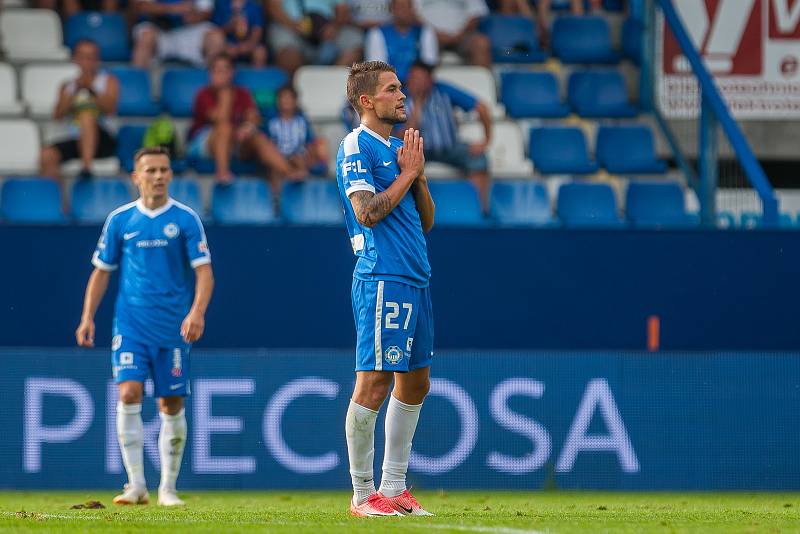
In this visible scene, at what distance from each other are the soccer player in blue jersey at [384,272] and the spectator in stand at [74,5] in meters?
8.36

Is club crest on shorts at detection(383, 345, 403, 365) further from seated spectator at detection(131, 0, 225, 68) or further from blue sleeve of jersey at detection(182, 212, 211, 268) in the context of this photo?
seated spectator at detection(131, 0, 225, 68)

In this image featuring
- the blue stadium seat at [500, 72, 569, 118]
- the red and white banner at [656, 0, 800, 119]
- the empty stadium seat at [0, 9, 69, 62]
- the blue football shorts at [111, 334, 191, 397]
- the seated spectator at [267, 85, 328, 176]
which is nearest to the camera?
the blue football shorts at [111, 334, 191, 397]

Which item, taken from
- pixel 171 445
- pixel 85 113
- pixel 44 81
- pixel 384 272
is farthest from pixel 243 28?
pixel 384 272

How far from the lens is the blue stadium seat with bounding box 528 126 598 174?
13.9m

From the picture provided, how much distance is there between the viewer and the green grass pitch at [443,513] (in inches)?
259

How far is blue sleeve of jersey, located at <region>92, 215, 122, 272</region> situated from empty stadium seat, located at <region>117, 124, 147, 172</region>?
4.28m

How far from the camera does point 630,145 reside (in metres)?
14.2

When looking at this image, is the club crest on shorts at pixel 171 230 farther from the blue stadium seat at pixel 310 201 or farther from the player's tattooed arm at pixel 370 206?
the blue stadium seat at pixel 310 201

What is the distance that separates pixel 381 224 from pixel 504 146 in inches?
283

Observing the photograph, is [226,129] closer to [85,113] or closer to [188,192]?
[188,192]

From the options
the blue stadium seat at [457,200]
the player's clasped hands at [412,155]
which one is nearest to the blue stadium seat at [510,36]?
the blue stadium seat at [457,200]

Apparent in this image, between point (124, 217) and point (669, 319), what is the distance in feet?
14.3

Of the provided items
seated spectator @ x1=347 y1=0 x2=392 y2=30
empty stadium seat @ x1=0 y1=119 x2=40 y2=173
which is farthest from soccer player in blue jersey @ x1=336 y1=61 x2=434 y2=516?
seated spectator @ x1=347 y1=0 x2=392 y2=30

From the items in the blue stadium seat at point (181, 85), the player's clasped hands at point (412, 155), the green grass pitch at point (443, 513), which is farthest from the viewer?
the blue stadium seat at point (181, 85)
